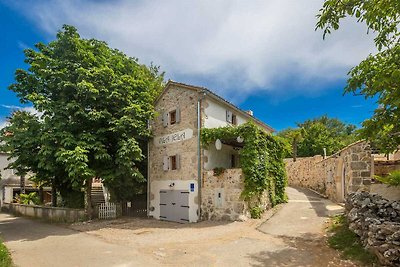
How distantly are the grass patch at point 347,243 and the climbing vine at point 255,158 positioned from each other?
4.12 meters

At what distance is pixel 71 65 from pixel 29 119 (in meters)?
3.63

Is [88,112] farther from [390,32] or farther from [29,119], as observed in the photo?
[390,32]

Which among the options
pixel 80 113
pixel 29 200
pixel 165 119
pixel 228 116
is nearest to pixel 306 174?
pixel 228 116

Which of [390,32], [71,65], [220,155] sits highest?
[71,65]

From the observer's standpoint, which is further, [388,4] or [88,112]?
[88,112]

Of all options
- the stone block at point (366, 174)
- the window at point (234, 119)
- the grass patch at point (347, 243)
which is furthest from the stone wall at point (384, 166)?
the window at point (234, 119)

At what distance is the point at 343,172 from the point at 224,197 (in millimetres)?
6528

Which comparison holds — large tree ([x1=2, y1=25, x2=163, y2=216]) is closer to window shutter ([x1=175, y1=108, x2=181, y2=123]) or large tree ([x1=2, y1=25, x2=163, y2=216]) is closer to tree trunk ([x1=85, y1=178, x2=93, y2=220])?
tree trunk ([x1=85, y1=178, x2=93, y2=220])

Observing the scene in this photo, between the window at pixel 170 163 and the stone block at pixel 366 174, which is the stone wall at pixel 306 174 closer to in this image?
the stone block at pixel 366 174

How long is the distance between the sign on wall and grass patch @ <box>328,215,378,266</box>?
881cm

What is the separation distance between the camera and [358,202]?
938 centimetres

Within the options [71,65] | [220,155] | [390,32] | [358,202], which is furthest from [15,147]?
[390,32]

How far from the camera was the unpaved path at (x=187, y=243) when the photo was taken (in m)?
8.65

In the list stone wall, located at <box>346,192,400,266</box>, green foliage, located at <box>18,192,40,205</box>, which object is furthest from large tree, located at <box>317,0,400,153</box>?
green foliage, located at <box>18,192,40,205</box>
